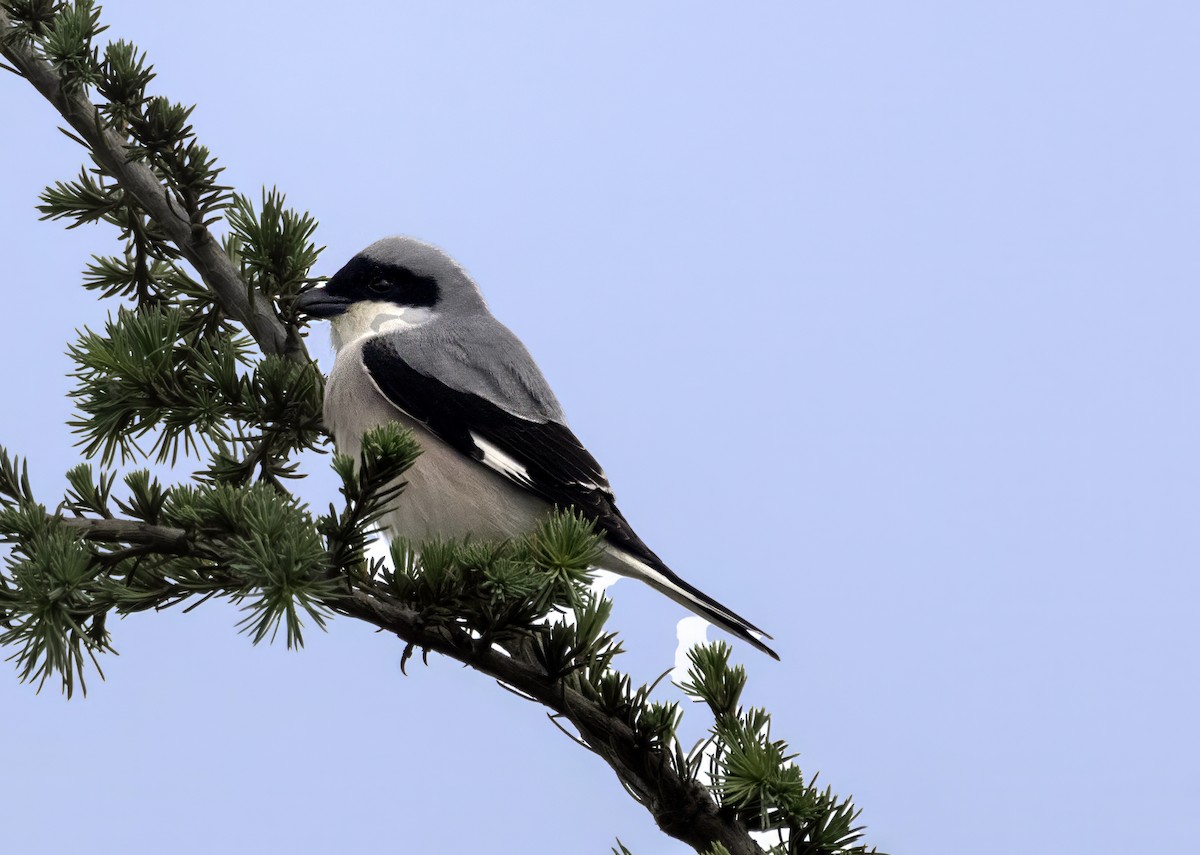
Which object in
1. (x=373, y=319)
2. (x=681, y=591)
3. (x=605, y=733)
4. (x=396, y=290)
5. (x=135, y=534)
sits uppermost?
(x=396, y=290)

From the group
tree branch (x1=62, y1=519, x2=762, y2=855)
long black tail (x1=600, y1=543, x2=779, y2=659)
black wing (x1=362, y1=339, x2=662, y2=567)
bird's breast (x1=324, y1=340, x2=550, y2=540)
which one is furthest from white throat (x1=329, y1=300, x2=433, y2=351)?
tree branch (x1=62, y1=519, x2=762, y2=855)

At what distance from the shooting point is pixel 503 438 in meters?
2.94

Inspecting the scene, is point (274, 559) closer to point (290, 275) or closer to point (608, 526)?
point (608, 526)

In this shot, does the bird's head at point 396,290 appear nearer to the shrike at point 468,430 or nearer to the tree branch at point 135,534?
the shrike at point 468,430

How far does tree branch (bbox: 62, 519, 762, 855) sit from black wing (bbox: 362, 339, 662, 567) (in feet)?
1.86

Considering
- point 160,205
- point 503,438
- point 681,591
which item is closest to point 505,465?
point 503,438

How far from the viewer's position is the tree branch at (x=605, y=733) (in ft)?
7.14

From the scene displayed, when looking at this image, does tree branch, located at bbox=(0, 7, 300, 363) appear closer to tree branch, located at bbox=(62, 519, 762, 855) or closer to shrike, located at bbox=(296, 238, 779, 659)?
shrike, located at bbox=(296, 238, 779, 659)

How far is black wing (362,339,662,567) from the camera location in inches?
113

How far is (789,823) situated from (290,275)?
1715 mm

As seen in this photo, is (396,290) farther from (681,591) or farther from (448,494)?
(681,591)

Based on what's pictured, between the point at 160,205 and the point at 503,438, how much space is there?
94cm

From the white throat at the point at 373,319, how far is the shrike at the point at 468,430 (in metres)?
0.02

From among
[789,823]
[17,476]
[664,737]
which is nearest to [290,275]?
[17,476]
